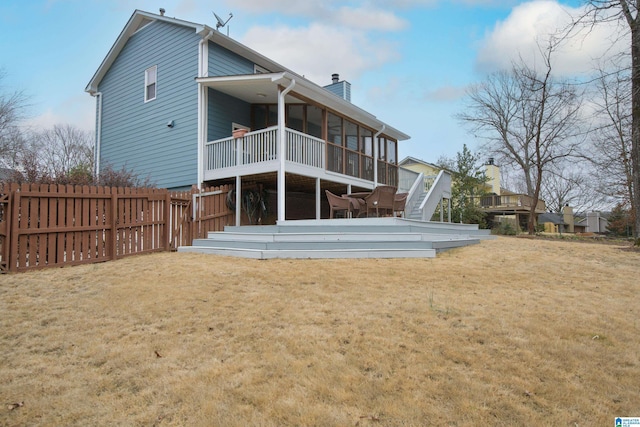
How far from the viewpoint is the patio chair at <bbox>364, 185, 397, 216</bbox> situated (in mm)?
10452

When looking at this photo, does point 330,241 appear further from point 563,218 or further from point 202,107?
point 563,218

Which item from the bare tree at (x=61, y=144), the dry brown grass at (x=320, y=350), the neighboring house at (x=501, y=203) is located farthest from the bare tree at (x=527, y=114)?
the bare tree at (x=61, y=144)

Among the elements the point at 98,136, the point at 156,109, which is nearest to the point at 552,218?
the point at 156,109

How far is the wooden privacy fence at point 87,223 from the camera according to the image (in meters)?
6.84

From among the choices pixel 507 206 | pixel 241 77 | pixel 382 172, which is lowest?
pixel 507 206

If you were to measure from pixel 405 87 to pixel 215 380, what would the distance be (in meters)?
20.1

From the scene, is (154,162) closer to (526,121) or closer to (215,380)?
(215,380)

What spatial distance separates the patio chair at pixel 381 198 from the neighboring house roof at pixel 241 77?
12.1 feet

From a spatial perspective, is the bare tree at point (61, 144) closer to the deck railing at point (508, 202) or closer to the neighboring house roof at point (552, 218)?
the deck railing at point (508, 202)

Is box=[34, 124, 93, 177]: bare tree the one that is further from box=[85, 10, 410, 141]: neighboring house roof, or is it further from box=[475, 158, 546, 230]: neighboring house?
box=[475, 158, 546, 230]: neighboring house

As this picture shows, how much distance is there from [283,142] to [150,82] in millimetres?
7152

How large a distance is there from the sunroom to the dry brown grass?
225 inches

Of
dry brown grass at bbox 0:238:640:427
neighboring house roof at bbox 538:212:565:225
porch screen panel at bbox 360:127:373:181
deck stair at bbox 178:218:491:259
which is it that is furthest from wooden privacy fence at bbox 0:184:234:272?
neighboring house roof at bbox 538:212:565:225

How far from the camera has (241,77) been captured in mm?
11031
